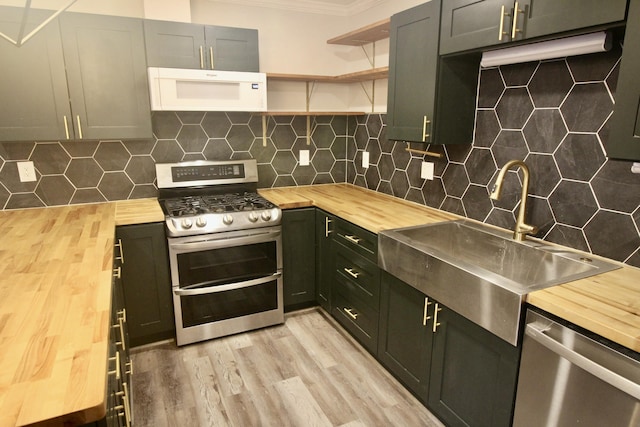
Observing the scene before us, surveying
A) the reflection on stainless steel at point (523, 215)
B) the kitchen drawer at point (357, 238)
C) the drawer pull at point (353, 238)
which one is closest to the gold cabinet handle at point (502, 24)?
the reflection on stainless steel at point (523, 215)

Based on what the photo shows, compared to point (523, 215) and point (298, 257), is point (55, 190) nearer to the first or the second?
point (298, 257)

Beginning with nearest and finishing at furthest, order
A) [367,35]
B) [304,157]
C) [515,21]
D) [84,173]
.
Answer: [515,21]
[84,173]
[367,35]
[304,157]

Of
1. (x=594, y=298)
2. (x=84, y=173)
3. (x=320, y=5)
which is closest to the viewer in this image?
(x=594, y=298)

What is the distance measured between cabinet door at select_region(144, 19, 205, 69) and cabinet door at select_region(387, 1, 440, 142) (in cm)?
123

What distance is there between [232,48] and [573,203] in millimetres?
2194

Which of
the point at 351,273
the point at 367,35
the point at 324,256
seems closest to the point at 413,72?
the point at 367,35

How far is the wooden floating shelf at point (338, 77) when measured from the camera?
2.75 meters

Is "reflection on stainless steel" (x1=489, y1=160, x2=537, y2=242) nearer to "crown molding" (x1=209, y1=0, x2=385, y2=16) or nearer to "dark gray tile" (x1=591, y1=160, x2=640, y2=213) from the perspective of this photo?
"dark gray tile" (x1=591, y1=160, x2=640, y2=213)

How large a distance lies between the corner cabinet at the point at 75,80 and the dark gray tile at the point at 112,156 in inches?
12.8

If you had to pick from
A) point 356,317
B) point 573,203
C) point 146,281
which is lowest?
point 356,317

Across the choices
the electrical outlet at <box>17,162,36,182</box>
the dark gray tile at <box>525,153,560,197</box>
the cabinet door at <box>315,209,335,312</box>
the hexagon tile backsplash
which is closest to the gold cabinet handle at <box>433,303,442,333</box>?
the hexagon tile backsplash

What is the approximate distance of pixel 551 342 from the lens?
129 cm

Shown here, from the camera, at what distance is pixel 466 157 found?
2.35 metres

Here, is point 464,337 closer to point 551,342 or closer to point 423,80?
point 551,342
